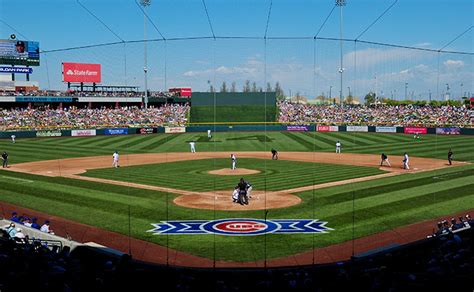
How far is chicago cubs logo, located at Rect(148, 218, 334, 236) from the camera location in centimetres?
1875

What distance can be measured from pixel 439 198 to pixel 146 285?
20.2 m

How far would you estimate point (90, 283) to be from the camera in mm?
8070

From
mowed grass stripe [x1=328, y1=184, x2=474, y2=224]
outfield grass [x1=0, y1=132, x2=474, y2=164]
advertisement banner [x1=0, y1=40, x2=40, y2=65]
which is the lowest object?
mowed grass stripe [x1=328, y1=184, x2=474, y2=224]

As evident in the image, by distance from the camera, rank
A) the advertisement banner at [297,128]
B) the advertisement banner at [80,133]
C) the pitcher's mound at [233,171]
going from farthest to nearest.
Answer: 1. the advertisement banner at [297,128]
2. the advertisement banner at [80,133]
3. the pitcher's mound at [233,171]

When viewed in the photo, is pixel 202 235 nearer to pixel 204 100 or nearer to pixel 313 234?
pixel 313 234

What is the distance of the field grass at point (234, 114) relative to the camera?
91438 millimetres

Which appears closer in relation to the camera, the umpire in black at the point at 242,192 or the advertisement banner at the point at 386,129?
the umpire in black at the point at 242,192

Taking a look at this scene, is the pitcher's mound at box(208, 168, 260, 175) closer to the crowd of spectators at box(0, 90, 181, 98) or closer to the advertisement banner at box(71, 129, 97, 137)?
the advertisement banner at box(71, 129, 97, 137)

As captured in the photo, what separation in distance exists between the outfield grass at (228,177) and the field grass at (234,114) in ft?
161

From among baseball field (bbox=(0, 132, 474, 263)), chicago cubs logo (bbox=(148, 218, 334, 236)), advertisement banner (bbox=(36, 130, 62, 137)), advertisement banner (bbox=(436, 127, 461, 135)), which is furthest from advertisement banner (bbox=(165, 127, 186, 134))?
chicago cubs logo (bbox=(148, 218, 334, 236))

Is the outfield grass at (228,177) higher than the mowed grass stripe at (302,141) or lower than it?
lower

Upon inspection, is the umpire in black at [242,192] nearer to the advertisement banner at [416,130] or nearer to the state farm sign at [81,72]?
the advertisement banner at [416,130]

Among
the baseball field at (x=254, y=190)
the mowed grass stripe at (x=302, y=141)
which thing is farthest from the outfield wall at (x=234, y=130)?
the baseball field at (x=254, y=190)

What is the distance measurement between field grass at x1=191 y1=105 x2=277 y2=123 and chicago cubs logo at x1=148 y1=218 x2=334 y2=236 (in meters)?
69.2
